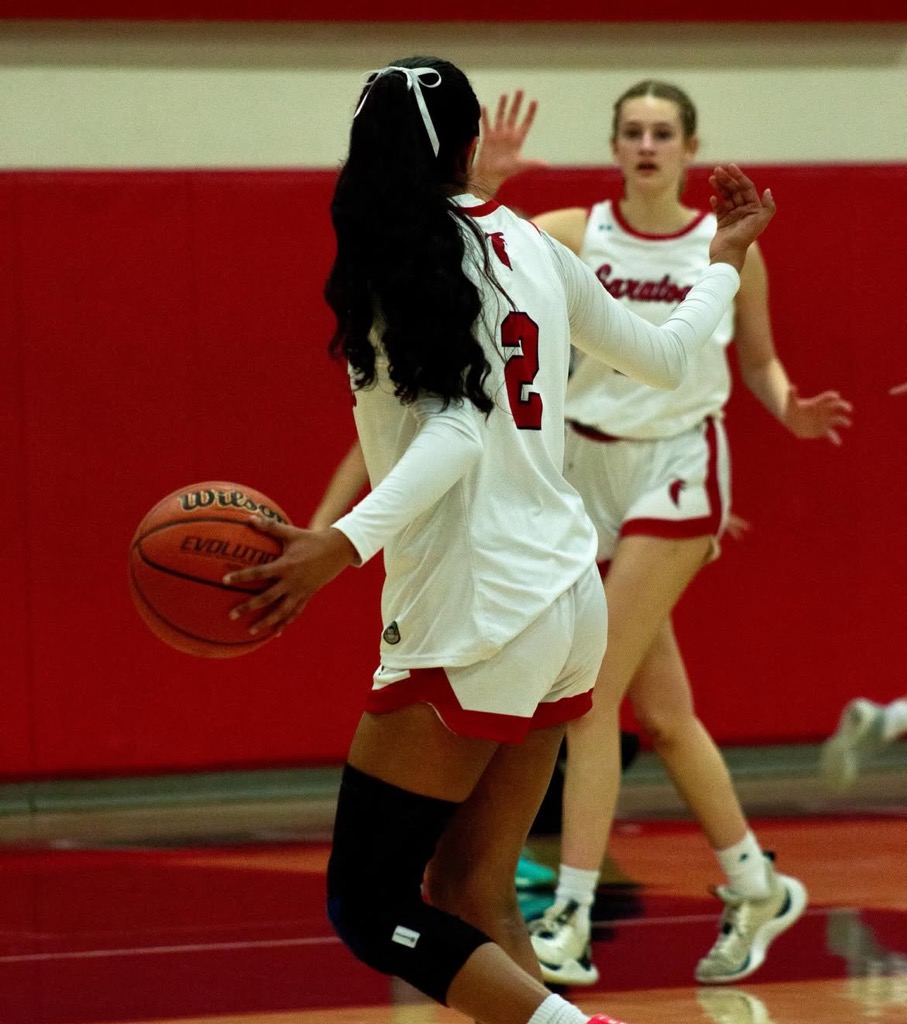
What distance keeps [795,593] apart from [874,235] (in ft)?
3.91

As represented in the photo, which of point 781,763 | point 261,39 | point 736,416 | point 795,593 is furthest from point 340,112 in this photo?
point 781,763

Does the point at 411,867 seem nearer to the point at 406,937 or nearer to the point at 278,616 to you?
the point at 406,937

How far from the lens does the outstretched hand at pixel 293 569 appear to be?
240 centimetres

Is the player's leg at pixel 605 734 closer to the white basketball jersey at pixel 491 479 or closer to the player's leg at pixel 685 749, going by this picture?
the player's leg at pixel 685 749

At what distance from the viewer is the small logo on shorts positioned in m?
2.54

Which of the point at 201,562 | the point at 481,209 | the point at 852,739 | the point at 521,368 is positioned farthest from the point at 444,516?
the point at 852,739

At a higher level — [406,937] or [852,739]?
[406,937]

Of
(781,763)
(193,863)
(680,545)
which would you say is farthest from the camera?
(781,763)

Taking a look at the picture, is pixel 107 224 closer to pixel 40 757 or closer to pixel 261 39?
pixel 261 39

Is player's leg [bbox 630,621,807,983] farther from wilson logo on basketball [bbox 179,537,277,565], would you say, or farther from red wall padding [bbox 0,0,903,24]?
red wall padding [bbox 0,0,903,24]

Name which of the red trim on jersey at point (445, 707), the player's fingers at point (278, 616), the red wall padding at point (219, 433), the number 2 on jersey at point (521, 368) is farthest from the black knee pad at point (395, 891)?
the red wall padding at point (219, 433)

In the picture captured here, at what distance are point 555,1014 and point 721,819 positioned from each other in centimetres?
161

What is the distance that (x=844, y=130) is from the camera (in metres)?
6.11

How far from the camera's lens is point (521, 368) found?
2.54 metres
